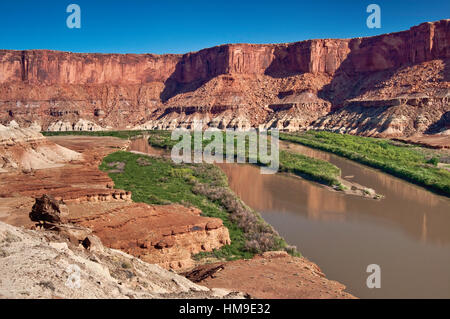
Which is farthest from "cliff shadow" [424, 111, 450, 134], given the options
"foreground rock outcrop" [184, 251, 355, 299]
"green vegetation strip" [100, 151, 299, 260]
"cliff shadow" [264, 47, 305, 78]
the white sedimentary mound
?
"foreground rock outcrop" [184, 251, 355, 299]

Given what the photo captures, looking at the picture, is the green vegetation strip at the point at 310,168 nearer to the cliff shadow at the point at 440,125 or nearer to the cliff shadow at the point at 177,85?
the cliff shadow at the point at 440,125

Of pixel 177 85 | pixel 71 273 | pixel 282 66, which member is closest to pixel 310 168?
pixel 71 273

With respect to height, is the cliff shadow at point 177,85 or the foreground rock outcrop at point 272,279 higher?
the cliff shadow at point 177,85

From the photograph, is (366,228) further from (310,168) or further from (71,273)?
(71,273)

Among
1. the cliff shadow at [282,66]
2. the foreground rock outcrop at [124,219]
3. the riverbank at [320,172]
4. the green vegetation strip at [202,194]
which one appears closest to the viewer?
the foreground rock outcrop at [124,219]

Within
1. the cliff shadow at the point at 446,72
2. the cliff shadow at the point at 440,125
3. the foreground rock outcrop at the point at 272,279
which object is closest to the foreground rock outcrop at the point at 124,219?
the foreground rock outcrop at the point at 272,279

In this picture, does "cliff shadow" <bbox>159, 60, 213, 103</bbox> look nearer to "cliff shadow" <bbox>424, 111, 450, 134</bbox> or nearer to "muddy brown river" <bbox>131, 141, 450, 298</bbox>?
"cliff shadow" <bbox>424, 111, 450, 134</bbox>
